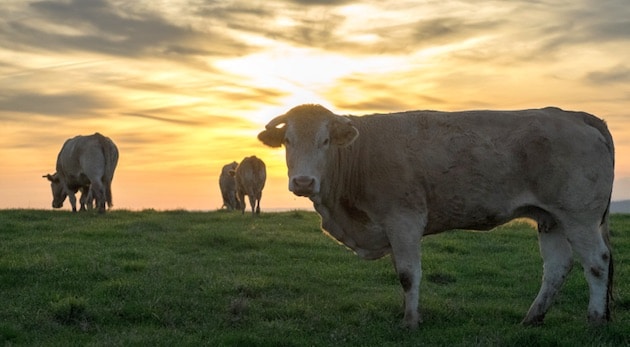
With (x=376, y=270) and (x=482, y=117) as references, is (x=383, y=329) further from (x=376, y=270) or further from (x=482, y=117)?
(x=376, y=270)

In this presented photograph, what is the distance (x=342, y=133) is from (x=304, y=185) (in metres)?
1.00

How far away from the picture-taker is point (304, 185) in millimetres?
9000

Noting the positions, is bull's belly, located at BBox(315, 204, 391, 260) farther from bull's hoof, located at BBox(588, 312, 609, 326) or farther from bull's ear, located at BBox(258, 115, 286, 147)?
bull's hoof, located at BBox(588, 312, 609, 326)

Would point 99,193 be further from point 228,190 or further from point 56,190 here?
point 228,190

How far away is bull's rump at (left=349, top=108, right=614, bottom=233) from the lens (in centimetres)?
953

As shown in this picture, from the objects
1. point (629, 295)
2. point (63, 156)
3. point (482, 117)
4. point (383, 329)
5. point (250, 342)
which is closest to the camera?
point (250, 342)

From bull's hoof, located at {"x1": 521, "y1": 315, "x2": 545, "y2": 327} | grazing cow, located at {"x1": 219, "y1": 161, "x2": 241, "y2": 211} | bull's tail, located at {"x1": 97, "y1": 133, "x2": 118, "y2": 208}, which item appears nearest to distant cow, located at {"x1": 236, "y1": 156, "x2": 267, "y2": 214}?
bull's tail, located at {"x1": 97, "y1": 133, "x2": 118, "y2": 208}

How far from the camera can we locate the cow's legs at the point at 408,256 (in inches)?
368

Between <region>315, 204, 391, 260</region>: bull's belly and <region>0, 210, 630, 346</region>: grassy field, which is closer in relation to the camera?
<region>0, 210, 630, 346</region>: grassy field

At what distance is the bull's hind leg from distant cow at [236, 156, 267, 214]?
1990 centimetres

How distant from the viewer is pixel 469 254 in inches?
671

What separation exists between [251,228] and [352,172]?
11137mm

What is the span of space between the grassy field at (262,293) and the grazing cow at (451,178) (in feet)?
2.76

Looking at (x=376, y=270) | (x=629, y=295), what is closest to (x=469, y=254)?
(x=376, y=270)
